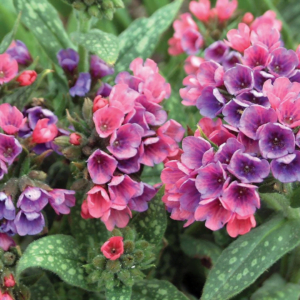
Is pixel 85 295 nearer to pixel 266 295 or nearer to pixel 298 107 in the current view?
pixel 266 295

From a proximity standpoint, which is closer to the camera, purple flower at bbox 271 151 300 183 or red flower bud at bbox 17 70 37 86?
purple flower at bbox 271 151 300 183

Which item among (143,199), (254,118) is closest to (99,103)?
(143,199)

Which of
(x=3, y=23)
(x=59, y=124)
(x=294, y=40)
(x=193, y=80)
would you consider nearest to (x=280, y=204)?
(x=193, y=80)

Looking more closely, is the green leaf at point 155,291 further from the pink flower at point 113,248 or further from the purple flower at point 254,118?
the purple flower at point 254,118

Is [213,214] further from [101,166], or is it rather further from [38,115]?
[38,115]

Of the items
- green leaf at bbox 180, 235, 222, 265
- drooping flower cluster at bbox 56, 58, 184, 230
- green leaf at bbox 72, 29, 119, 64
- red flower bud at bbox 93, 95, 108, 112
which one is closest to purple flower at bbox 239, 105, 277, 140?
drooping flower cluster at bbox 56, 58, 184, 230

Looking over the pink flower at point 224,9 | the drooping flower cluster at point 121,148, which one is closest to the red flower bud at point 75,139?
the drooping flower cluster at point 121,148

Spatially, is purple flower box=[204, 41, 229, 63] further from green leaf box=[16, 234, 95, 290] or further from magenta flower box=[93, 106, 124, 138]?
green leaf box=[16, 234, 95, 290]
